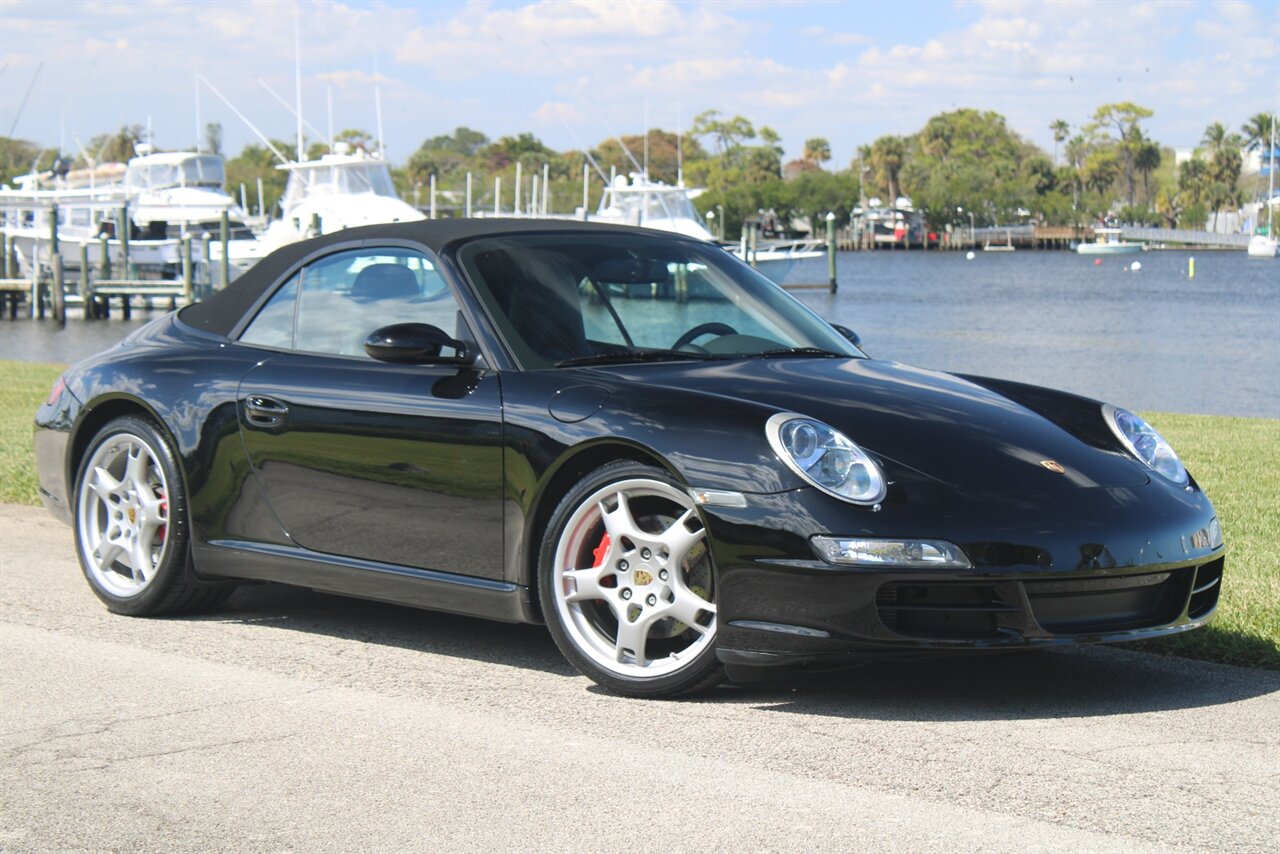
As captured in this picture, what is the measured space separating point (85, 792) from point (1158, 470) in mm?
3214

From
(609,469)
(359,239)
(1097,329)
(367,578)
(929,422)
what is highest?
(359,239)

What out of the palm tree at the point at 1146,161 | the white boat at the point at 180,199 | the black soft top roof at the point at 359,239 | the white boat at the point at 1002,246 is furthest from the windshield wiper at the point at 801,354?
the palm tree at the point at 1146,161

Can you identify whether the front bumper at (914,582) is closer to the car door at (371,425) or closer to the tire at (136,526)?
the car door at (371,425)

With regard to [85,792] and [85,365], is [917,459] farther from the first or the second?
[85,365]

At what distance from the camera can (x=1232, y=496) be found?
9125mm

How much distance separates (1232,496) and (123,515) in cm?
588

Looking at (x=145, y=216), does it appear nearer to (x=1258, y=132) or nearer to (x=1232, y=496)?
(x=1232, y=496)

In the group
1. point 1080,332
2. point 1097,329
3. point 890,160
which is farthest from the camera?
point 890,160

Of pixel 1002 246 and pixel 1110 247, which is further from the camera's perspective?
pixel 1002 246

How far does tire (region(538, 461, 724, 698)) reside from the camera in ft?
15.4

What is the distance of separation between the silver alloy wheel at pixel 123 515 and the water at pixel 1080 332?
59.8 ft

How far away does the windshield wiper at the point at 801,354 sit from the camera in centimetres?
560

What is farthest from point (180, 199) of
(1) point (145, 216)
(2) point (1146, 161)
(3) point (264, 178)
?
(2) point (1146, 161)

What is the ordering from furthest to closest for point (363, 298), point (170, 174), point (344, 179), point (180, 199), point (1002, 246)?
point (1002, 246)
point (170, 174)
point (180, 199)
point (344, 179)
point (363, 298)
